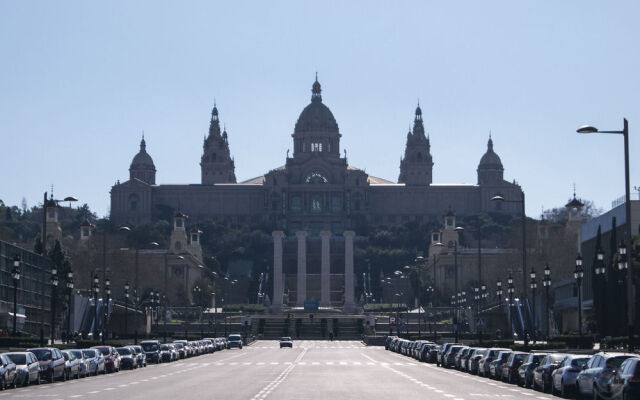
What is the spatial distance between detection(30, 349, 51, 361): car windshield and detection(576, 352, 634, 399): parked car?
20061mm

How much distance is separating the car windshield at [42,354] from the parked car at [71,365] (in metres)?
1.57

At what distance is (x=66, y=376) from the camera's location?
49.0 m

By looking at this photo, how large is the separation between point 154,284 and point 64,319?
58.3 m

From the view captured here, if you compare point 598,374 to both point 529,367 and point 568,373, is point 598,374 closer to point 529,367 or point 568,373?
point 568,373

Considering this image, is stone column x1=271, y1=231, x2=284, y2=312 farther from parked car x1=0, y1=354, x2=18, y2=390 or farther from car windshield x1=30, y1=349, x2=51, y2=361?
parked car x1=0, y1=354, x2=18, y2=390

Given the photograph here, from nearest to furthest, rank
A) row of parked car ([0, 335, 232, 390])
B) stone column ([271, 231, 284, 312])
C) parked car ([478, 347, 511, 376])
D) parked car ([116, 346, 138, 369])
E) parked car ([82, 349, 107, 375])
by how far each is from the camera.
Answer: row of parked car ([0, 335, 232, 390])
parked car ([478, 347, 511, 376])
parked car ([82, 349, 107, 375])
parked car ([116, 346, 138, 369])
stone column ([271, 231, 284, 312])

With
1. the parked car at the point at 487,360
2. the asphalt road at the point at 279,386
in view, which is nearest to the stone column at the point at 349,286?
the asphalt road at the point at 279,386

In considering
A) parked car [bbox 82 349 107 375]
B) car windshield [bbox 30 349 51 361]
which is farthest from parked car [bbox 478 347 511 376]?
car windshield [bbox 30 349 51 361]

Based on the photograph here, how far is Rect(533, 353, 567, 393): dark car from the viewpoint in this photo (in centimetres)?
3962

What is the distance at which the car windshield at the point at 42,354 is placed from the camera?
46.4m

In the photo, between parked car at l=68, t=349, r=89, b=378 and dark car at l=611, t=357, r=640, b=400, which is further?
parked car at l=68, t=349, r=89, b=378

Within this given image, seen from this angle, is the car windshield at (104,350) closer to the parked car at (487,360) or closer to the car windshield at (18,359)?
the car windshield at (18,359)

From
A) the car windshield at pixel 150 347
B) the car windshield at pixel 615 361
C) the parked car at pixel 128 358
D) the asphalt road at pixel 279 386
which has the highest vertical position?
the car windshield at pixel 615 361

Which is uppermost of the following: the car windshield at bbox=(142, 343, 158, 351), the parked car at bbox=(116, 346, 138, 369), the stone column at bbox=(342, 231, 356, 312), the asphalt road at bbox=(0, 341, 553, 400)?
the stone column at bbox=(342, 231, 356, 312)
